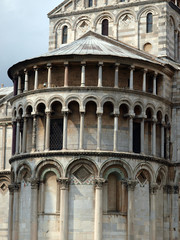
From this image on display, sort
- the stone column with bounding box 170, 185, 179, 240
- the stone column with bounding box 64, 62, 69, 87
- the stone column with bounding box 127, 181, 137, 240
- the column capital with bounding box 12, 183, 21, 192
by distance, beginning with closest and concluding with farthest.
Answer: the stone column with bounding box 127, 181, 137, 240 → the stone column with bounding box 64, 62, 69, 87 → the column capital with bounding box 12, 183, 21, 192 → the stone column with bounding box 170, 185, 179, 240

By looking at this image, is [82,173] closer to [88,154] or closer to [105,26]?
[88,154]

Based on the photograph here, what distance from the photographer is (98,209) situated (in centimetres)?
3462

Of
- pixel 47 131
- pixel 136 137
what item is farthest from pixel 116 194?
pixel 47 131

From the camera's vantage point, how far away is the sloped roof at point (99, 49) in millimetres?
36812

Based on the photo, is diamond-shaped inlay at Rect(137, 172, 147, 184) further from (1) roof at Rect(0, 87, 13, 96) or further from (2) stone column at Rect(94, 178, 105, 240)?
(1) roof at Rect(0, 87, 13, 96)

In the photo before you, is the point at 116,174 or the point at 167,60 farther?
the point at 167,60

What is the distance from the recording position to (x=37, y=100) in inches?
1438

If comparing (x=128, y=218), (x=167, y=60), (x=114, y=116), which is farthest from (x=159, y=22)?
(x=128, y=218)

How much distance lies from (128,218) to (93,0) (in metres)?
15.5

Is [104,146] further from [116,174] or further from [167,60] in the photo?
[167,60]

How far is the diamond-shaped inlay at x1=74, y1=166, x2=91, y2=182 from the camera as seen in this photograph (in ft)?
116

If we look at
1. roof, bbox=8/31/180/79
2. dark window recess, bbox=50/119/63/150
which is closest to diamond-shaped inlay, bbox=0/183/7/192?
roof, bbox=8/31/180/79

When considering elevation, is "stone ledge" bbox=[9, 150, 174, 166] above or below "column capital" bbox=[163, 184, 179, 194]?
above

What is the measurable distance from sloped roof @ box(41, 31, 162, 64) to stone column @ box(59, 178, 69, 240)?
22.8 feet
